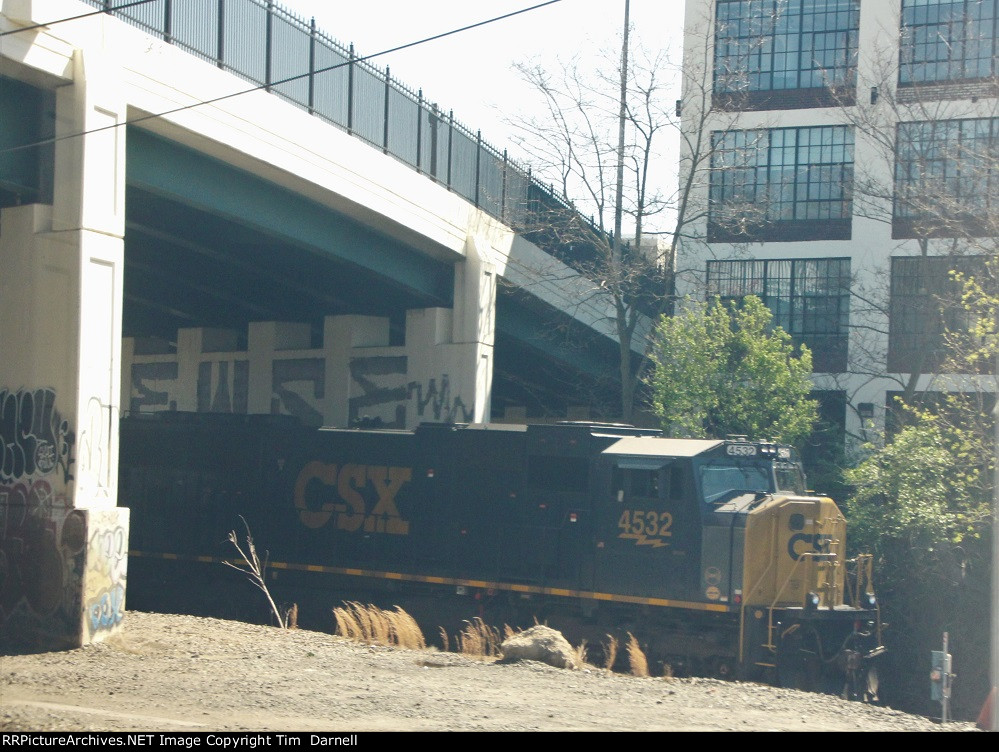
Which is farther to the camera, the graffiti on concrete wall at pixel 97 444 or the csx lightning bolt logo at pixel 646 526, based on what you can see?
the csx lightning bolt logo at pixel 646 526

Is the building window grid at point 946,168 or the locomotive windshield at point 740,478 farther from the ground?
the building window grid at point 946,168

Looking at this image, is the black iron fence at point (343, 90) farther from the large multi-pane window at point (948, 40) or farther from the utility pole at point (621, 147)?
the large multi-pane window at point (948, 40)

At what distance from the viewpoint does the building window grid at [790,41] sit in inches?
1302

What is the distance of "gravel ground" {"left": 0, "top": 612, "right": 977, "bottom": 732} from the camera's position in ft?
31.1

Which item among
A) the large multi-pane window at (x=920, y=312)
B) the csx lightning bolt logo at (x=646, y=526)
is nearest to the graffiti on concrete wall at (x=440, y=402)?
the csx lightning bolt logo at (x=646, y=526)

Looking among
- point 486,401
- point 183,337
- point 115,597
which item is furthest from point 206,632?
point 183,337

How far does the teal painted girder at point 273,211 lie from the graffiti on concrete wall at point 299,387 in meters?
4.09

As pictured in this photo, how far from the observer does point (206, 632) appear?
14.9 m

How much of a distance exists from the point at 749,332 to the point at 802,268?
9.43 meters

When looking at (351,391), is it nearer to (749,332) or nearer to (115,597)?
(749,332)

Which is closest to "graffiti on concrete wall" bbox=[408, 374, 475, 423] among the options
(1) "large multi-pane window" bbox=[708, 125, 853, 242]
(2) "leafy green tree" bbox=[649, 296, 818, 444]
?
(2) "leafy green tree" bbox=[649, 296, 818, 444]

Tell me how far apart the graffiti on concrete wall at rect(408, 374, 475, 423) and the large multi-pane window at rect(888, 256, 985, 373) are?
1297 centimetres

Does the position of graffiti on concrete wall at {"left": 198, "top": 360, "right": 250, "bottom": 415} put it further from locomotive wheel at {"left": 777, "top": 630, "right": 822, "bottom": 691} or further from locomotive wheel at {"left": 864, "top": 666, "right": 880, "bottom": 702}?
locomotive wheel at {"left": 864, "top": 666, "right": 880, "bottom": 702}

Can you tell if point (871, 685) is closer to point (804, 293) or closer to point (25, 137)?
point (25, 137)
